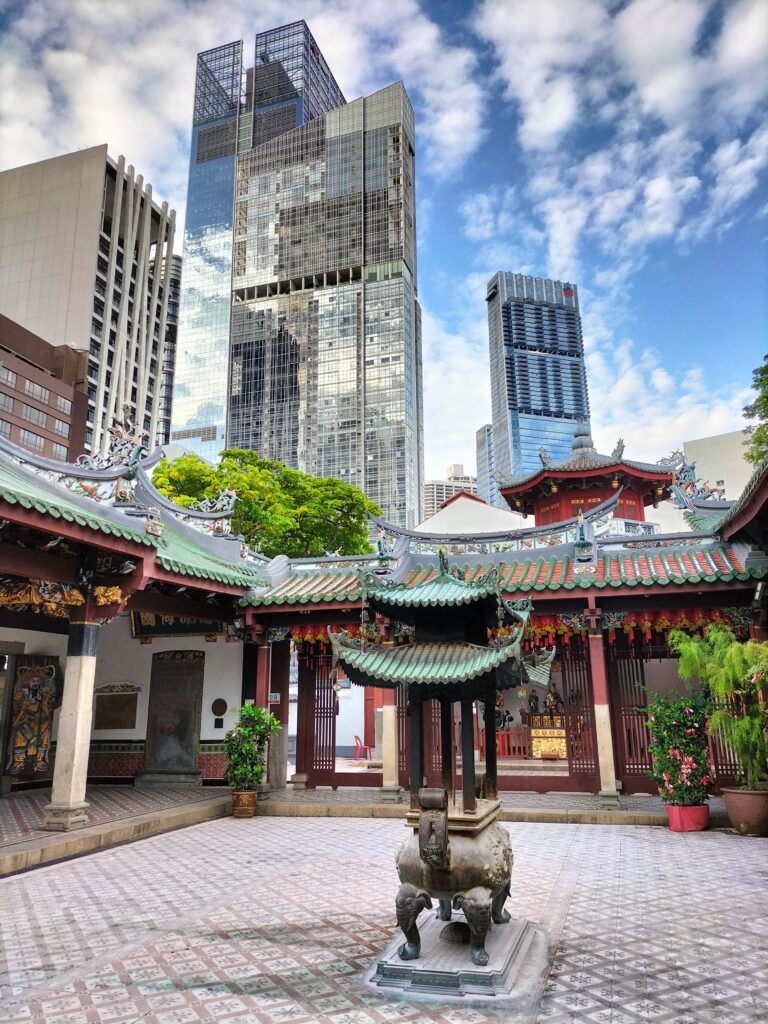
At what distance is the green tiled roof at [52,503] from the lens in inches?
316

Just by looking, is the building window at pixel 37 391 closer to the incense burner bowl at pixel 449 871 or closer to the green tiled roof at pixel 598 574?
the green tiled roof at pixel 598 574

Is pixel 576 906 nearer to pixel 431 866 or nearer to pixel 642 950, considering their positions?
pixel 642 950

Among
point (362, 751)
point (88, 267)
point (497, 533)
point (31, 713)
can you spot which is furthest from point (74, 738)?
point (88, 267)

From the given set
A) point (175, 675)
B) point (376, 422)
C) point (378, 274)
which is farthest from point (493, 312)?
point (175, 675)

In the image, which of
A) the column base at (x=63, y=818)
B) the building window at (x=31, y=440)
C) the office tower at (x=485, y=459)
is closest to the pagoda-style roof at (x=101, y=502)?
the column base at (x=63, y=818)

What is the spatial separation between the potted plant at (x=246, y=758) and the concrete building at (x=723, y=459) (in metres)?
38.1

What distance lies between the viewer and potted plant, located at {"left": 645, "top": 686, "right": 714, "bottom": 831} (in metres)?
10.1

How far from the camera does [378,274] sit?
83062mm

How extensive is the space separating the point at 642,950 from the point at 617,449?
1610 cm

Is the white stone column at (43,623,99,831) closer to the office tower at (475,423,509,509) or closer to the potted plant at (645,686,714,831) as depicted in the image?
the potted plant at (645,686,714,831)

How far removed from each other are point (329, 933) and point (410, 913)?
1375 millimetres

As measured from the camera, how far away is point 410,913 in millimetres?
4961

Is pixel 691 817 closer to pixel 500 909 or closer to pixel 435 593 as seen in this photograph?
pixel 500 909

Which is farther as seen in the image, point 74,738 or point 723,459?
point 723,459
